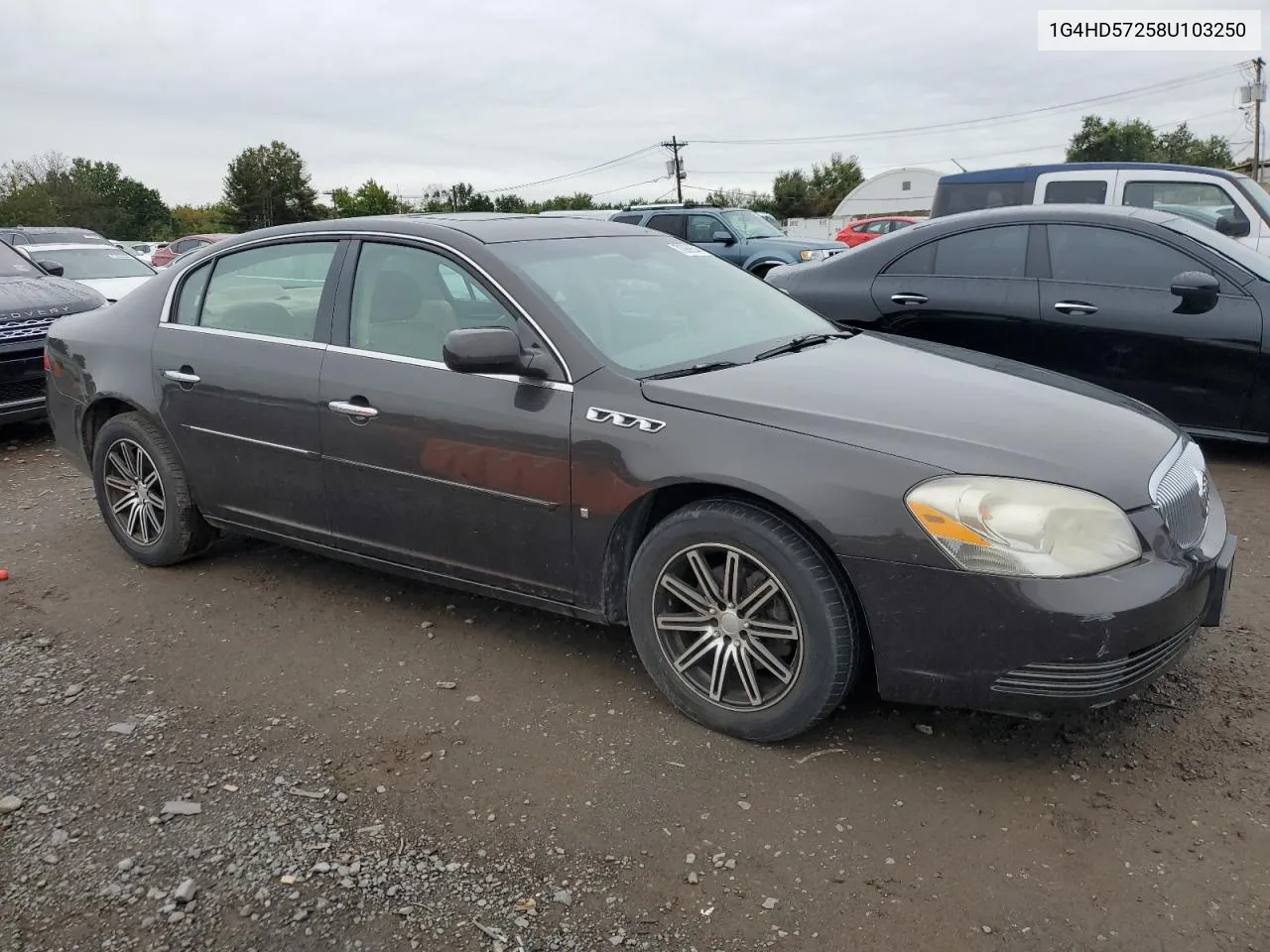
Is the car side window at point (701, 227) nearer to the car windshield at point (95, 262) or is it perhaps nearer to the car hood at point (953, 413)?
the car windshield at point (95, 262)

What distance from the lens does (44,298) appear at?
7.89 m

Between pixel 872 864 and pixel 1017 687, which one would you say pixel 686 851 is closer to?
pixel 872 864

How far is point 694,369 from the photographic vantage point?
3.35m

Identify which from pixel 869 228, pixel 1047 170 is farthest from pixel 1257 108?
pixel 1047 170

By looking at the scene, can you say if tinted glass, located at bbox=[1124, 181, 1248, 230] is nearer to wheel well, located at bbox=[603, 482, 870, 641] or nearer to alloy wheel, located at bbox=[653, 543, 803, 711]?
wheel well, located at bbox=[603, 482, 870, 641]

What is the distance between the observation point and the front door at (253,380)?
3.92 meters

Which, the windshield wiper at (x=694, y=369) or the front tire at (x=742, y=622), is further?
the windshield wiper at (x=694, y=369)

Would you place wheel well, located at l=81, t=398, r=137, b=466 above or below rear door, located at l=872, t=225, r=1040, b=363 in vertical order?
below

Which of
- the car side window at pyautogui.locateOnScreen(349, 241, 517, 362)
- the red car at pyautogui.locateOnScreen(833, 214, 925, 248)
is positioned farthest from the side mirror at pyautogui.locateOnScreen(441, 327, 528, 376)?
the red car at pyautogui.locateOnScreen(833, 214, 925, 248)

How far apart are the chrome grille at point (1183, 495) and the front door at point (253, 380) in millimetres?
2883

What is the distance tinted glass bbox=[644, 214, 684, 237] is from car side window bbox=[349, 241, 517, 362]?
1256cm

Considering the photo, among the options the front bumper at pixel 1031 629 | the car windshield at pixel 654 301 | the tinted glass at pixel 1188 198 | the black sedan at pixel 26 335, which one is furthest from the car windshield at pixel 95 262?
the front bumper at pixel 1031 629

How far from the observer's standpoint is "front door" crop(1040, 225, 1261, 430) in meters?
5.39

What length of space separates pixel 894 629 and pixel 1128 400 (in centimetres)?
143
